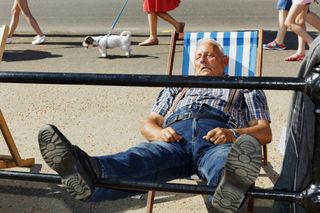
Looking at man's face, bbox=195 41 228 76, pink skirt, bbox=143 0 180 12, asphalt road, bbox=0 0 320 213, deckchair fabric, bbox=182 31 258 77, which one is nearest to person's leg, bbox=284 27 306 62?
asphalt road, bbox=0 0 320 213

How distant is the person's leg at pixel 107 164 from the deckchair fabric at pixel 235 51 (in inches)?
56.6

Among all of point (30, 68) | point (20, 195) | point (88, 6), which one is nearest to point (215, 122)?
point (20, 195)

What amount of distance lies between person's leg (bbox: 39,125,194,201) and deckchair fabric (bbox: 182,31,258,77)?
1437 mm

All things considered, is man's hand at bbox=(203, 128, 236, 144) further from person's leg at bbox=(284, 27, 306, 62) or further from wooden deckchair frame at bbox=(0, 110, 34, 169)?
person's leg at bbox=(284, 27, 306, 62)

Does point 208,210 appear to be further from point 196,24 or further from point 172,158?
point 196,24

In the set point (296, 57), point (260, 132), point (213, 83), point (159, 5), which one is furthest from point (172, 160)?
point (159, 5)

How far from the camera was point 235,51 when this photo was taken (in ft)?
16.6

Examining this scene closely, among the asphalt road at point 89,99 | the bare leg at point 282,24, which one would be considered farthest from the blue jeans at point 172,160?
the bare leg at point 282,24

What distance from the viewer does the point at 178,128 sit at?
388 centimetres

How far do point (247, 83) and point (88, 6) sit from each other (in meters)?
13.8

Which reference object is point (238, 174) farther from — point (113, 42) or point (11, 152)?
point (113, 42)

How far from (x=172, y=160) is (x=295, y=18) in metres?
5.07

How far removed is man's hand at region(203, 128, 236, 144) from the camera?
3.63 metres

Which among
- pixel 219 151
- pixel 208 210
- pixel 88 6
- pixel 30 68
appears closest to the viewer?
pixel 219 151
